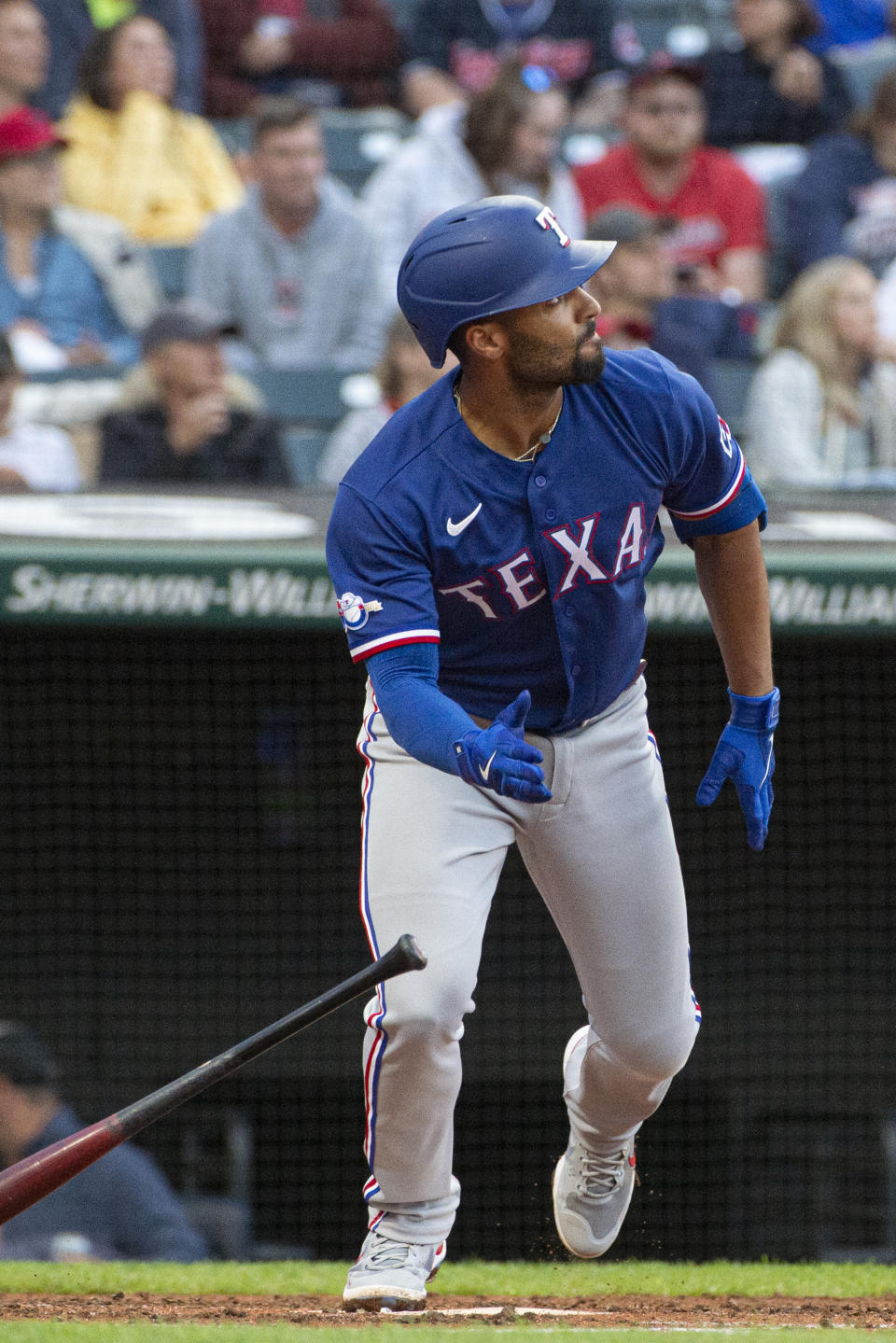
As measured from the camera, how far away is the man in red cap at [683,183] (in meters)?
6.70

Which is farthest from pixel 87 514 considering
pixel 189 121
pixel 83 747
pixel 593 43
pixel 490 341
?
pixel 593 43

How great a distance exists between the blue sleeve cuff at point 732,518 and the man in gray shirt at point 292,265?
3.49 m

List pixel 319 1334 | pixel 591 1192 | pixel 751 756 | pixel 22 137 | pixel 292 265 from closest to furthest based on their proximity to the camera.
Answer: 1. pixel 319 1334
2. pixel 751 756
3. pixel 591 1192
4. pixel 22 137
5. pixel 292 265

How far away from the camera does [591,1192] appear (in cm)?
319

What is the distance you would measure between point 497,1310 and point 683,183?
4.76m

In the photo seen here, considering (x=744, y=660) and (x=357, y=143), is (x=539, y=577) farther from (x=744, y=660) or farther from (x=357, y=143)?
(x=357, y=143)

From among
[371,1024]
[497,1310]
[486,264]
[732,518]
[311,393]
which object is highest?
[486,264]

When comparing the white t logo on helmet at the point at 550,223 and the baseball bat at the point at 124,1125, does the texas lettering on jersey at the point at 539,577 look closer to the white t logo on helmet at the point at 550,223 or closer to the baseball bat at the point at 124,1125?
the white t logo on helmet at the point at 550,223

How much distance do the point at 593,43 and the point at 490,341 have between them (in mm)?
6030

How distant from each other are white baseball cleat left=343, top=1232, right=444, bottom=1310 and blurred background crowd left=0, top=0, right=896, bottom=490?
2.78 meters

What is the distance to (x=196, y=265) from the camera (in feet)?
20.9

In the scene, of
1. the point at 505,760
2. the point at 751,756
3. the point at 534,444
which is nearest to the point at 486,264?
the point at 534,444

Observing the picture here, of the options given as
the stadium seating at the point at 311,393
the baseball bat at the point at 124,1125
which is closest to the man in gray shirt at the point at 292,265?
the stadium seating at the point at 311,393

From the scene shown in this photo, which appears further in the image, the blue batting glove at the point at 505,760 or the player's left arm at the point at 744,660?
the player's left arm at the point at 744,660
